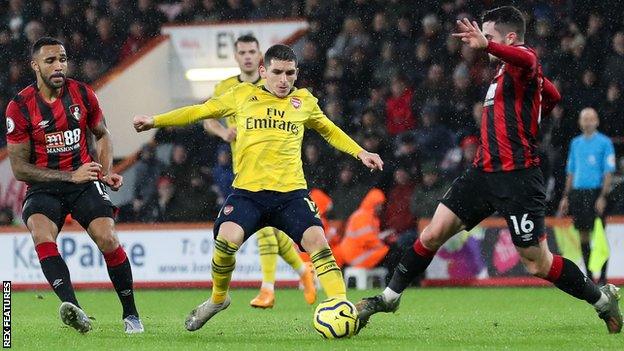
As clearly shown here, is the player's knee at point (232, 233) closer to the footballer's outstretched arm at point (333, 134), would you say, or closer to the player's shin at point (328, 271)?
the player's shin at point (328, 271)

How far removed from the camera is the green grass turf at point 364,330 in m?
7.84

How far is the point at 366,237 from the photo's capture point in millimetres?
15109

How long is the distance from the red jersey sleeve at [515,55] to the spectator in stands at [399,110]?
29.5ft

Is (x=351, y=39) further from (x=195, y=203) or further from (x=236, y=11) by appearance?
(x=195, y=203)

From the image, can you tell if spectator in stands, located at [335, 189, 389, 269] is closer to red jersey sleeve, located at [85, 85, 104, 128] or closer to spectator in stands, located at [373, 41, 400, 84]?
spectator in stands, located at [373, 41, 400, 84]

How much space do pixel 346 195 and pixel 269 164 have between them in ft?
24.7

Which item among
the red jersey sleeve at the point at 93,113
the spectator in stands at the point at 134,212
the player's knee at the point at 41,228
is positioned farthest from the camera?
the spectator in stands at the point at 134,212

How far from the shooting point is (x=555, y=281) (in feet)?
27.4

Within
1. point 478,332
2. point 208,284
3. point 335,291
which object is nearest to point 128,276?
point 335,291

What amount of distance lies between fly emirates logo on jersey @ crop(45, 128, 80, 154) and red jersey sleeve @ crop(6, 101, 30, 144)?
0.15 m

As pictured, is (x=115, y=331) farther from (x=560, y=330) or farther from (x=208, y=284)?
(x=208, y=284)

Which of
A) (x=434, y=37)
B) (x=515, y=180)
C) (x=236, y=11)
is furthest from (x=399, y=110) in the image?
(x=515, y=180)

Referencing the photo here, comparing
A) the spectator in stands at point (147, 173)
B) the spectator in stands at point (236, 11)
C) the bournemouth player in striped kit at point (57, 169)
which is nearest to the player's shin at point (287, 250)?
the bournemouth player in striped kit at point (57, 169)

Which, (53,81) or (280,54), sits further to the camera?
(53,81)
